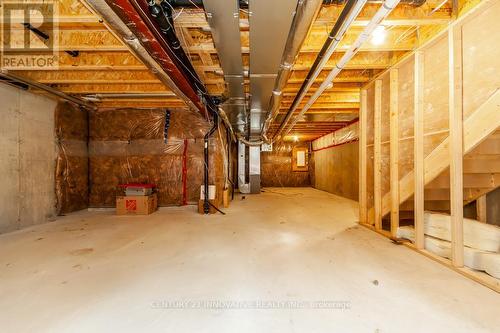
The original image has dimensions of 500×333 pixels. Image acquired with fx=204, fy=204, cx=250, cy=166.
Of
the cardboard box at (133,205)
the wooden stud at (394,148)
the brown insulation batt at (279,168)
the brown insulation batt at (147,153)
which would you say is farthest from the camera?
the brown insulation batt at (279,168)

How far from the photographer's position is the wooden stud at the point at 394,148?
2.44 meters

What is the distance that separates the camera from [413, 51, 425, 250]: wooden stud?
6.89 ft

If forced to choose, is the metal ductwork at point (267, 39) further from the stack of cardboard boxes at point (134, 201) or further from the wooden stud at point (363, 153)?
the stack of cardboard boxes at point (134, 201)

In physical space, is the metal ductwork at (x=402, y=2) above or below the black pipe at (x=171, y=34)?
above

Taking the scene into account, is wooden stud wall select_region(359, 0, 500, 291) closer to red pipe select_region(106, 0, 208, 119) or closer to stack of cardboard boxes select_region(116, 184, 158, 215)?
red pipe select_region(106, 0, 208, 119)

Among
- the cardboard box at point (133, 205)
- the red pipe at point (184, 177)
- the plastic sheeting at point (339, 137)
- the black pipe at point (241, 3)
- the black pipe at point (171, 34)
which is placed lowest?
the cardboard box at point (133, 205)

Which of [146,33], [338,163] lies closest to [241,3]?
[146,33]

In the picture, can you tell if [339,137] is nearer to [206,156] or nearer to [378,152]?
[378,152]

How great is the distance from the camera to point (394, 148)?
2.45 metres

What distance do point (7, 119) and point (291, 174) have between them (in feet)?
27.1

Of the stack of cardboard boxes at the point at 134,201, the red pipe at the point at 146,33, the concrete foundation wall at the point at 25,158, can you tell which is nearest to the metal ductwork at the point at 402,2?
the red pipe at the point at 146,33

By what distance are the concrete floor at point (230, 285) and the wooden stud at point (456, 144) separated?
26cm

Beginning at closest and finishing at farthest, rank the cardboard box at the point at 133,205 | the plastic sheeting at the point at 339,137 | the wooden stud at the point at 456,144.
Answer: the wooden stud at the point at 456,144
the cardboard box at the point at 133,205
the plastic sheeting at the point at 339,137

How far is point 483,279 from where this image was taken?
60.8 inches
